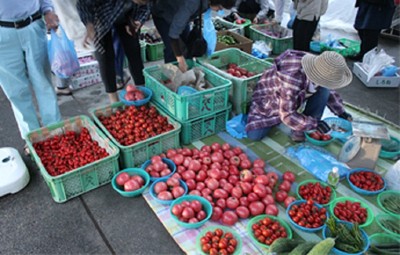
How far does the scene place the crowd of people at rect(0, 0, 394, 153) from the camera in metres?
2.57

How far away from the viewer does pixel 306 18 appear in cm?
435

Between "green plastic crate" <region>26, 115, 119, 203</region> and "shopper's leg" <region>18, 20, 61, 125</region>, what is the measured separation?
0.61 ft

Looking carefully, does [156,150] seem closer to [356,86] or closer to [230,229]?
[230,229]

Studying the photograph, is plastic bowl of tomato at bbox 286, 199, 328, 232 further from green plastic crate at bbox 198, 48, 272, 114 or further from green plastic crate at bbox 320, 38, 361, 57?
green plastic crate at bbox 320, 38, 361, 57

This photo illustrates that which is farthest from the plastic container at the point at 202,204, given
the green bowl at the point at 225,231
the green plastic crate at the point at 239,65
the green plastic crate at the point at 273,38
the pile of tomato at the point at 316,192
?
the green plastic crate at the point at 273,38

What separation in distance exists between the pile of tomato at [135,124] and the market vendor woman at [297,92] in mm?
842

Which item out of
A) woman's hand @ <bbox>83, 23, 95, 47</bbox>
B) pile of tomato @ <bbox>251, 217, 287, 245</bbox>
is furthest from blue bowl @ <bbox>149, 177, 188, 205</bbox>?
woman's hand @ <bbox>83, 23, 95, 47</bbox>

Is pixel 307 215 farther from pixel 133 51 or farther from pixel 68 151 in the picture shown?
pixel 133 51

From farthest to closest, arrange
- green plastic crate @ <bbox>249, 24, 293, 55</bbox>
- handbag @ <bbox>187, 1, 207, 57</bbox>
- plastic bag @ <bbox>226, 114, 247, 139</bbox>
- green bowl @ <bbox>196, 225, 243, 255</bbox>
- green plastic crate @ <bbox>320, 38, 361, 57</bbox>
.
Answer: green plastic crate @ <bbox>249, 24, 293, 55</bbox> < green plastic crate @ <bbox>320, 38, 361, 57</bbox> < handbag @ <bbox>187, 1, 207, 57</bbox> < plastic bag @ <bbox>226, 114, 247, 139</bbox> < green bowl @ <bbox>196, 225, 243, 255</bbox>

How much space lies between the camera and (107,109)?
3287 mm

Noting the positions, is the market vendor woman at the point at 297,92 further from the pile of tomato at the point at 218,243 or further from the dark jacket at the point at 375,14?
the dark jacket at the point at 375,14

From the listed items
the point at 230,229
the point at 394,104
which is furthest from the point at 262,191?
the point at 394,104

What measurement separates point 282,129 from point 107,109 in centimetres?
177

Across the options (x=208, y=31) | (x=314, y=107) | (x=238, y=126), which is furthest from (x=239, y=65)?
(x=314, y=107)
